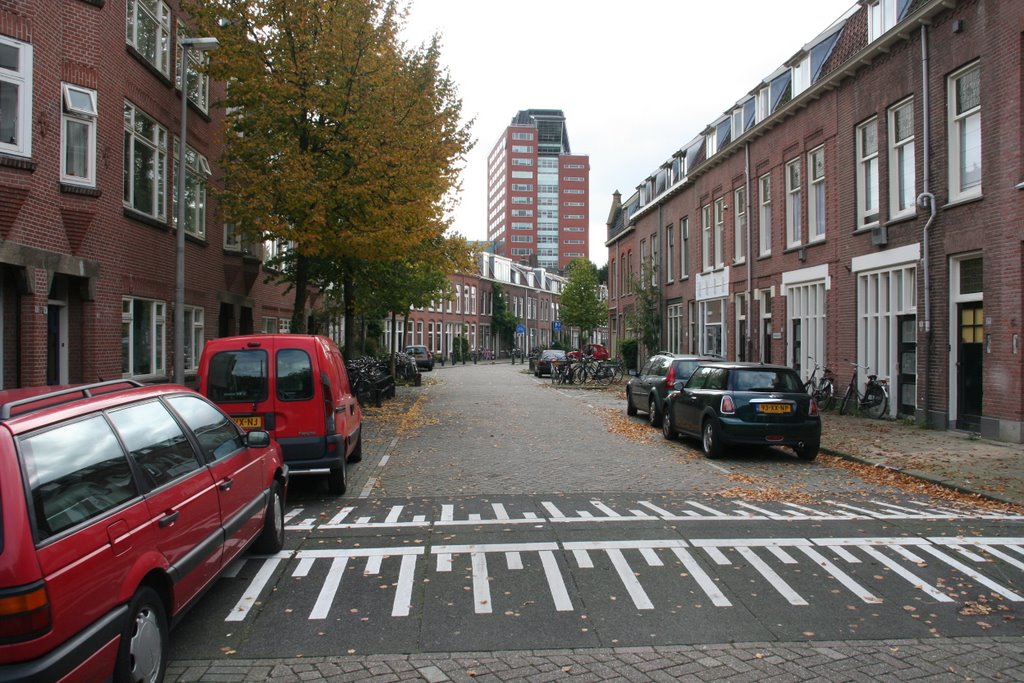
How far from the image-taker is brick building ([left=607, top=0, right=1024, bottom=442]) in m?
13.6

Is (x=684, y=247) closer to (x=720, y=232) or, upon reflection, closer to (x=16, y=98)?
(x=720, y=232)

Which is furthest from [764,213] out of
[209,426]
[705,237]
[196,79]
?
[209,426]

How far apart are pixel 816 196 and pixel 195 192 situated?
658 inches

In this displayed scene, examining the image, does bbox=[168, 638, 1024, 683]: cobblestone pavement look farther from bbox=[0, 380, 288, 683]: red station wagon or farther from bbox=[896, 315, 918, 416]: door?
bbox=[896, 315, 918, 416]: door

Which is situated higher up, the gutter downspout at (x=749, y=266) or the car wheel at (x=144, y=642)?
the gutter downspout at (x=749, y=266)

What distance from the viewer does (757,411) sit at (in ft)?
40.0

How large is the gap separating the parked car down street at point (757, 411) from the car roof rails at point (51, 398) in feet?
31.4

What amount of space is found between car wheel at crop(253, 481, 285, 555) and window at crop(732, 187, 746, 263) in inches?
896

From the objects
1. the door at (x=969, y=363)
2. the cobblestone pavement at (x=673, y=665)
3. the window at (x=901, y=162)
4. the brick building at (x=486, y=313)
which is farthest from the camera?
the brick building at (x=486, y=313)

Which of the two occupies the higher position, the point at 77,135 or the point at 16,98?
the point at 16,98

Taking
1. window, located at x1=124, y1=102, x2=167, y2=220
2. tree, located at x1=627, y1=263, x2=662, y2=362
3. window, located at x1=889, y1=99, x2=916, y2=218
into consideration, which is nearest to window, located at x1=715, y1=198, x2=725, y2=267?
tree, located at x1=627, y1=263, x2=662, y2=362

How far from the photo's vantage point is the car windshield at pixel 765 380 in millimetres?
12438

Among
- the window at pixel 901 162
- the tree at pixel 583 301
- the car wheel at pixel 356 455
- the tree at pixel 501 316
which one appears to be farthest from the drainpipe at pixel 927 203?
the tree at pixel 501 316

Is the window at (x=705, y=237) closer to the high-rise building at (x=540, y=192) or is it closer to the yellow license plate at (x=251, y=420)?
the yellow license plate at (x=251, y=420)
